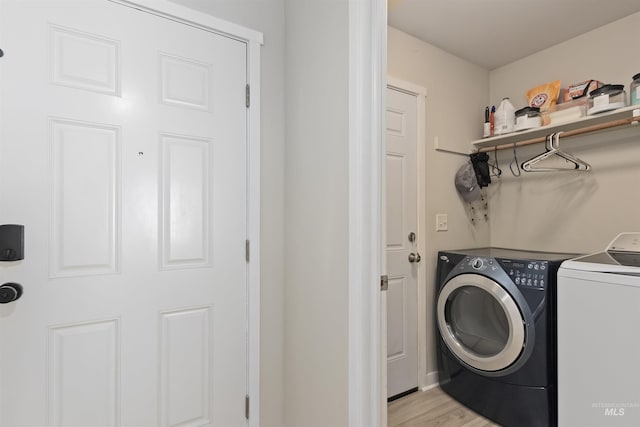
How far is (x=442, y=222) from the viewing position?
2318 mm

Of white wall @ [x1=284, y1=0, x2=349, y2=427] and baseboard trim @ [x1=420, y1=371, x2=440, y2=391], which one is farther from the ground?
white wall @ [x1=284, y1=0, x2=349, y2=427]

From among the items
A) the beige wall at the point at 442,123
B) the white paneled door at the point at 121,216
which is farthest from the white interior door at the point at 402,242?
the white paneled door at the point at 121,216

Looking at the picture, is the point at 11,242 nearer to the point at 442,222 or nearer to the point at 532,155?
the point at 442,222

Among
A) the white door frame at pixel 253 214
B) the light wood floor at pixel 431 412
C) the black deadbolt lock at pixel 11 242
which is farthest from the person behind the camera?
the light wood floor at pixel 431 412

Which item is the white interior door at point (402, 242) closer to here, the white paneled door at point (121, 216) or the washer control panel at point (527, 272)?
the washer control panel at point (527, 272)

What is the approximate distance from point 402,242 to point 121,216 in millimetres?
1626

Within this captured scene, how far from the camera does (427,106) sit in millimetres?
2275

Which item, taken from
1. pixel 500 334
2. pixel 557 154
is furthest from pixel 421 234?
pixel 557 154

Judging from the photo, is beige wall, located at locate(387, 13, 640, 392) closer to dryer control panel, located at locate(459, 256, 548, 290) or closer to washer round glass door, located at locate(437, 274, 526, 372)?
washer round glass door, located at locate(437, 274, 526, 372)

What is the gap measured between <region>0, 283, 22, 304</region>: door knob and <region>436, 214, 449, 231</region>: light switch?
2.23 m

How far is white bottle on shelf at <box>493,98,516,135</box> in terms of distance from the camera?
2.28 meters

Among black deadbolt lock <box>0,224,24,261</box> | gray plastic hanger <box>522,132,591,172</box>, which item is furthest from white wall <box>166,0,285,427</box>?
gray plastic hanger <box>522,132,591,172</box>

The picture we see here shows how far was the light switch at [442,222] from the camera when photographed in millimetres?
2301

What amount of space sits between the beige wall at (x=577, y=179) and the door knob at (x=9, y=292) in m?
2.86
